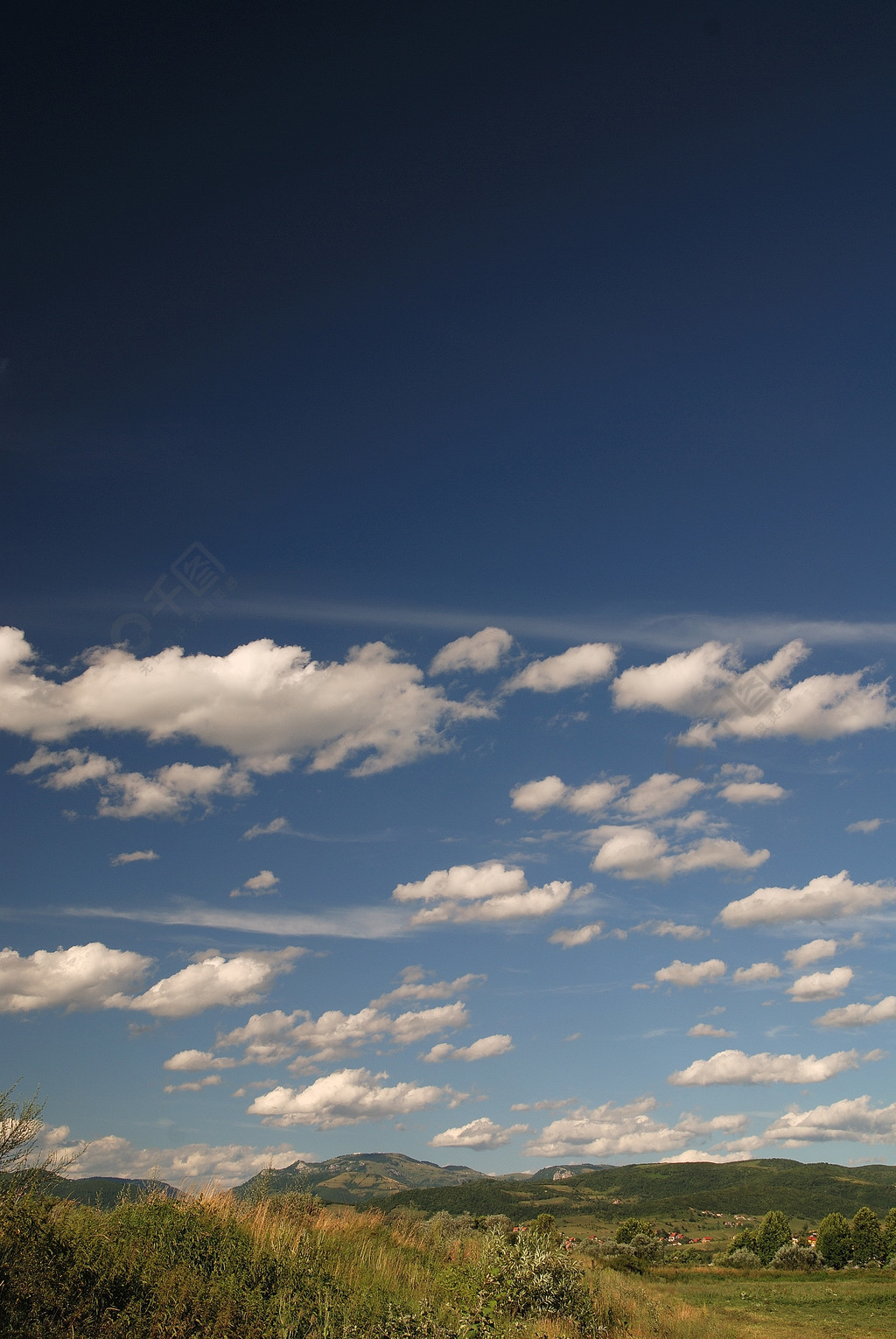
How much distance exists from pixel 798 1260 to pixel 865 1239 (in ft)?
51.0

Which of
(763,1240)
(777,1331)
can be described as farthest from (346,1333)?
(763,1240)

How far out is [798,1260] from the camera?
6612 centimetres

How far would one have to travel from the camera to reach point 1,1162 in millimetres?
14461

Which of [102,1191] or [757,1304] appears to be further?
[757,1304]

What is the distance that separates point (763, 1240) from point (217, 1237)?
360 feet

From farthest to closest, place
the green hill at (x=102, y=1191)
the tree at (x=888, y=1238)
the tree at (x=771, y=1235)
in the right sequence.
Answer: the tree at (x=771, y=1235), the tree at (x=888, y=1238), the green hill at (x=102, y=1191)

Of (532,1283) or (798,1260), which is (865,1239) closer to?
(798,1260)

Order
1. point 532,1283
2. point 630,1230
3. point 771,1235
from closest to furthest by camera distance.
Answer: point 532,1283 < point 771,1235 < point 630,1230

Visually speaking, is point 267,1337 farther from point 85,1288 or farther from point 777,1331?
point 777,1331

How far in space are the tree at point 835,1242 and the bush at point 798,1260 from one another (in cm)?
932

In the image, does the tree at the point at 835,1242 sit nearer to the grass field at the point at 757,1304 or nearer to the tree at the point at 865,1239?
the tree at the point at 865,1239

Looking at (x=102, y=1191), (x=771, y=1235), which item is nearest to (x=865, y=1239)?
(x=771, y=1235)

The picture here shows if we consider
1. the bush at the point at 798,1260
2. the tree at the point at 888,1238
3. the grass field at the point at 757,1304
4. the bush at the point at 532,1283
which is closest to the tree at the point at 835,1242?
the tree at the point at 888,1238

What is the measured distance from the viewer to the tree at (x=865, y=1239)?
2938 inches
